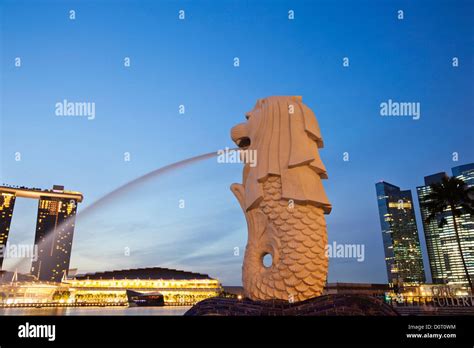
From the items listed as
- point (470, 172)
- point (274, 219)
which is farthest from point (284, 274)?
point (470, 172)

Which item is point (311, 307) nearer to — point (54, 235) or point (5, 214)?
point (5, 214)

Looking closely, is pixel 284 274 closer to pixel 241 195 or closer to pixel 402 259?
pixel 241 195

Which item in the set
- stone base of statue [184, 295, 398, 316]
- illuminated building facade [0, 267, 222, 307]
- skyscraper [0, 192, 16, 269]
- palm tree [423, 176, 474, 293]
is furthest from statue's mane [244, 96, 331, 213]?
skyscraper [0, 192, 16, 269]

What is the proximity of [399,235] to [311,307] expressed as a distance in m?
100

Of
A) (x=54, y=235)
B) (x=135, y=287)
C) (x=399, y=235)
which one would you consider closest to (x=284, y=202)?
(x=135, y=287)

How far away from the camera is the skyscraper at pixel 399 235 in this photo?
91688mm

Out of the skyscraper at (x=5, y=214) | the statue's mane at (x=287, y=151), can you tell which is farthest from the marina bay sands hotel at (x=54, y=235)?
the statue's mane at (x=287, y=151)

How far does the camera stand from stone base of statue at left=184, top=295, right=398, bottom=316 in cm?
→ 813

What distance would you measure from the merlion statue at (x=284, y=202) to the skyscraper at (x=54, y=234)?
306ft

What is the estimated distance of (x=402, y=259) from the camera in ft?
308

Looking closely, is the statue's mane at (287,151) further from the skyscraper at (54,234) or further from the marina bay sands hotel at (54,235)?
the skyscraper at (54,234)

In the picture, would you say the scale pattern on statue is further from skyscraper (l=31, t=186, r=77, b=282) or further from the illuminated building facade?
skyscraper (l=31, t=186, r=77, b=282)
